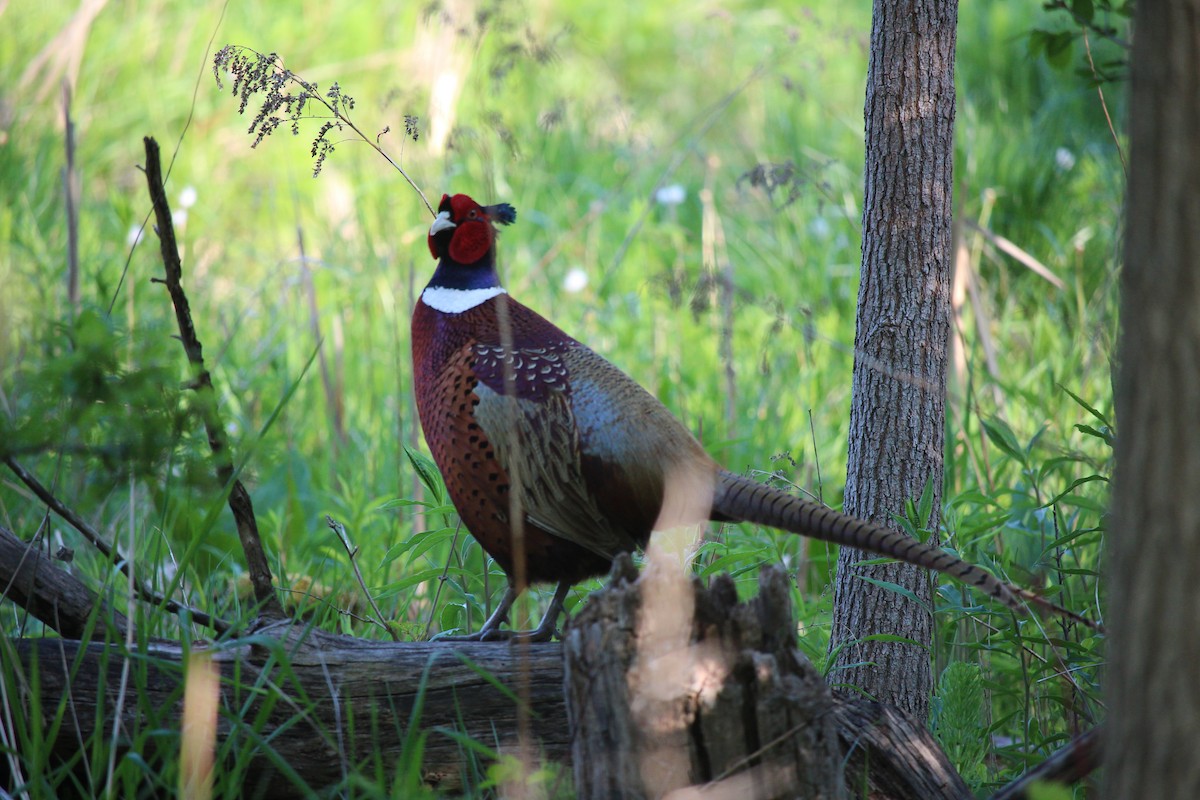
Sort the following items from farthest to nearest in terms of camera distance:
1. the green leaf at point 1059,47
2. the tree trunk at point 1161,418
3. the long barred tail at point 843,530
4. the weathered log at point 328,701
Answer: the green leaf at point 1059,47 → the weathered log at point 328,701 → the long barred tail at point 843,530 → the tree trunk at point 1161,418

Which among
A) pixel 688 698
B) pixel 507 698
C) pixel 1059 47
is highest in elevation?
pixel 1059 47

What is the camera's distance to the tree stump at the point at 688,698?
5.74 feet

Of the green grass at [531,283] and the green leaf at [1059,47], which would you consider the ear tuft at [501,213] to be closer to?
the green grass at [531,283]

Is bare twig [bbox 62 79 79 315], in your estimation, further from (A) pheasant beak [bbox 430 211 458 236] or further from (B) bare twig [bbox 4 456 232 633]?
(B) bare twig [bbox 4 456 232 633]

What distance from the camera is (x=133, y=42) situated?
21.4 feet

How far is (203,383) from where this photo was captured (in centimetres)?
225

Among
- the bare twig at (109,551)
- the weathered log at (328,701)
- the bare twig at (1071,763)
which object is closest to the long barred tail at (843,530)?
the bare twig at (1071,763)

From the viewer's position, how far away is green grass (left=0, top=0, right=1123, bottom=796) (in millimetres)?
2805

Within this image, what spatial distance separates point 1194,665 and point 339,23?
6.88 metres

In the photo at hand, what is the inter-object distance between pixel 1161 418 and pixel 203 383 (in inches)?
65.4

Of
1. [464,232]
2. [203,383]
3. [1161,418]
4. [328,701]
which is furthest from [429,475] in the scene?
[1161,418]

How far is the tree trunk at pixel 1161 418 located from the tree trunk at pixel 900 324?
0.98 metres

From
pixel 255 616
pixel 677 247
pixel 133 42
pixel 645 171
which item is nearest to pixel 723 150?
pixel 645 171

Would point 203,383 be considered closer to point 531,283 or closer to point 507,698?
point 507,698
